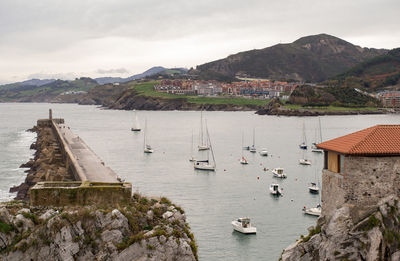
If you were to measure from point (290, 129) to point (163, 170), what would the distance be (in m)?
68.5

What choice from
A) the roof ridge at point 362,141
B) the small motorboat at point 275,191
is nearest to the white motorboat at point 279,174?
the small motorboat at point 275,191

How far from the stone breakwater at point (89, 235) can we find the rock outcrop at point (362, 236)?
4594mm

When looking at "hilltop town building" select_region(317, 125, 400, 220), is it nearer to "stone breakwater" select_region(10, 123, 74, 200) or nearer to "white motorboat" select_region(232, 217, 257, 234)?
"white motorboat" select_region(232, 217, 257, 234)

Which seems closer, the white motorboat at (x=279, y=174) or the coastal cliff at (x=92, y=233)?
the coastal cliff at (x=92, y=233)

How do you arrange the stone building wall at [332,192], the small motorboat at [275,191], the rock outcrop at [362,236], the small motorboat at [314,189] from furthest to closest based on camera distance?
the small motorboat at [314,189] → the small motorboat at [275,191] → the stone building wall at [332,192] → the rock outcrop at [362,236]

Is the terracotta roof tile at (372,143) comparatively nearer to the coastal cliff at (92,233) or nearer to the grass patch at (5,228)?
the coastal cliff at (92,233)

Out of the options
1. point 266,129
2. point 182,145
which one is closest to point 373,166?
point 182,145

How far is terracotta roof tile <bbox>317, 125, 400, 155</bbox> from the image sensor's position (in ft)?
51.6

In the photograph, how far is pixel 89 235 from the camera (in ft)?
50.9

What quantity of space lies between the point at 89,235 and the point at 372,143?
33.3 ft

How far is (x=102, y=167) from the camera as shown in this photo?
132ft

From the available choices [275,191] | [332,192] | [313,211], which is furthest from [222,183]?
[332,192]

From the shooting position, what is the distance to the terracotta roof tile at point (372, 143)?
15742 millimetres

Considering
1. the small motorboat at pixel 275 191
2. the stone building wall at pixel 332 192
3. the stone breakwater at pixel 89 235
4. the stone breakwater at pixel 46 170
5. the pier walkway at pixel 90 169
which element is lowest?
the small motorboat at pixel 275 191
